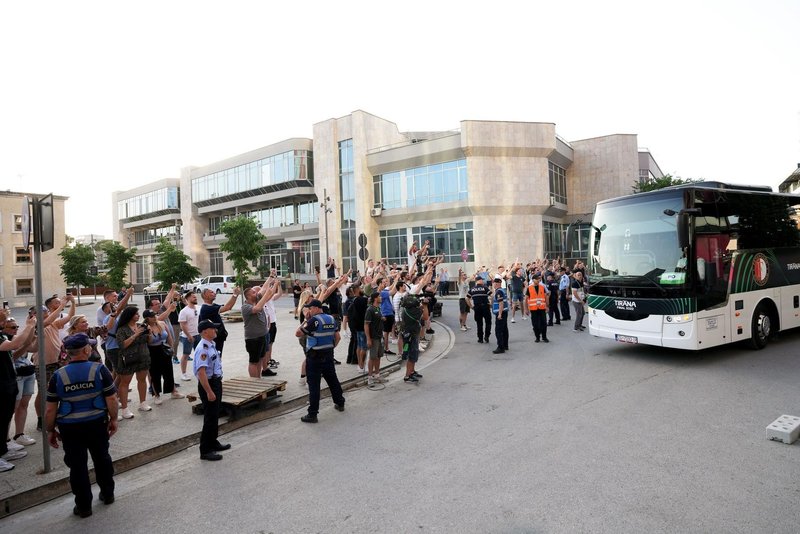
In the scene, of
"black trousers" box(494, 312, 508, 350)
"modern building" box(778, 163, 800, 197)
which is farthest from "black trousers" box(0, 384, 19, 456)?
"modern building" box(778, 163, 800, 197)

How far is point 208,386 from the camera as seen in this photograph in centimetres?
549

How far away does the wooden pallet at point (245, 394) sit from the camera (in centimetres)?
682

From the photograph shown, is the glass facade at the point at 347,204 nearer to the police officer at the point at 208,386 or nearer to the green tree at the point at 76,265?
the green tree at the point at 76,265

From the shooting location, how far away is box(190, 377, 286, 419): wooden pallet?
6.82m

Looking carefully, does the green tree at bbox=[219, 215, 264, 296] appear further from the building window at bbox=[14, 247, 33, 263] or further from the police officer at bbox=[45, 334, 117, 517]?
the building window at bbox=[14, 247, 33, 263]

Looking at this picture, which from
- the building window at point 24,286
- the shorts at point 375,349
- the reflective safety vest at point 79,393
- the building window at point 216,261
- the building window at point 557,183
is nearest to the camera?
the reflective safety vest at point 79,393

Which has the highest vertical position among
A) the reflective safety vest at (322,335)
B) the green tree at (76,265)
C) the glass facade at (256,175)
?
the glass facade at (256,175)

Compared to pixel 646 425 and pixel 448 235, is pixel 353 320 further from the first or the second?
pixel 448 235

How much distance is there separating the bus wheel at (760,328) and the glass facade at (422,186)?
25935mm

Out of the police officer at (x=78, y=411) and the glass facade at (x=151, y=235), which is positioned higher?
the glass facade at (x=151, y=235)

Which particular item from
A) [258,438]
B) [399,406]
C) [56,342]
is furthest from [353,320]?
[56,342]

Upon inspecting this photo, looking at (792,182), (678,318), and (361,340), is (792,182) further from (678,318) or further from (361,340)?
(361,340)

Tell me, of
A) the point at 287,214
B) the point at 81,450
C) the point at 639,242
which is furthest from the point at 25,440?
the point at 287,214

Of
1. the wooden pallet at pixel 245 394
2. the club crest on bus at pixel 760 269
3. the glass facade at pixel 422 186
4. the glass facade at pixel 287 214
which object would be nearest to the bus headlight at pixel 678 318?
the club crest on bus at pixel 760 269
